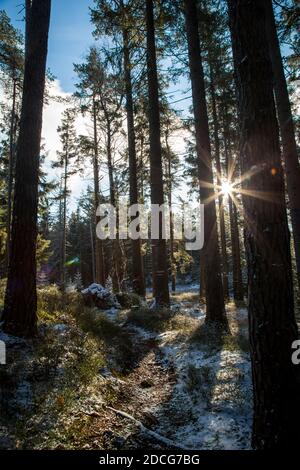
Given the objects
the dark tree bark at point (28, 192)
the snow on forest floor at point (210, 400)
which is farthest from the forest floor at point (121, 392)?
the dark tree bark at point (28, 192)

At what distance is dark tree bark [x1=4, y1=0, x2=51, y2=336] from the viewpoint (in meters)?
5.89

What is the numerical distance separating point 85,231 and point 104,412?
43.0 meters

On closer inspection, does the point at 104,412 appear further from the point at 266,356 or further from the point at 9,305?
the point at 9,305

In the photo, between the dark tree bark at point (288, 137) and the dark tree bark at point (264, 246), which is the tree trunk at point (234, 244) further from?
the dark tree bark at point (264, 246)

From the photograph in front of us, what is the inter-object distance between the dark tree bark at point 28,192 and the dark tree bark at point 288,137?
19.6ft

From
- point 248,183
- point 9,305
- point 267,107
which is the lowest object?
point 9,305

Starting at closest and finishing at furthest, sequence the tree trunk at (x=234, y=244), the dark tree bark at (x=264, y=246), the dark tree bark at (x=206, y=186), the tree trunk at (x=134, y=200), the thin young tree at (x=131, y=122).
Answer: the dark tree bark at (x=264, y=246) → the dark tree bark at (x=206, y=186) → the thin young tree at (x=131, y=122) → the tree trunk at (x=134, y=200) → the tree trunk at (x=234, y=244)

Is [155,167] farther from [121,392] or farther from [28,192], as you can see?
[121,392]

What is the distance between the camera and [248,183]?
10.8ft

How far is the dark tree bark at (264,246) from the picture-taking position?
3025mm

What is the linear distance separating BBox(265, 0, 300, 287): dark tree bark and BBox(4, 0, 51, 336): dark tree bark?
5.96 meters

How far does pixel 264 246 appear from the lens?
3.17 meters

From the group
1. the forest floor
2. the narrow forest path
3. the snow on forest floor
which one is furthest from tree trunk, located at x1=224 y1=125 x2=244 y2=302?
the snow on forest floor
